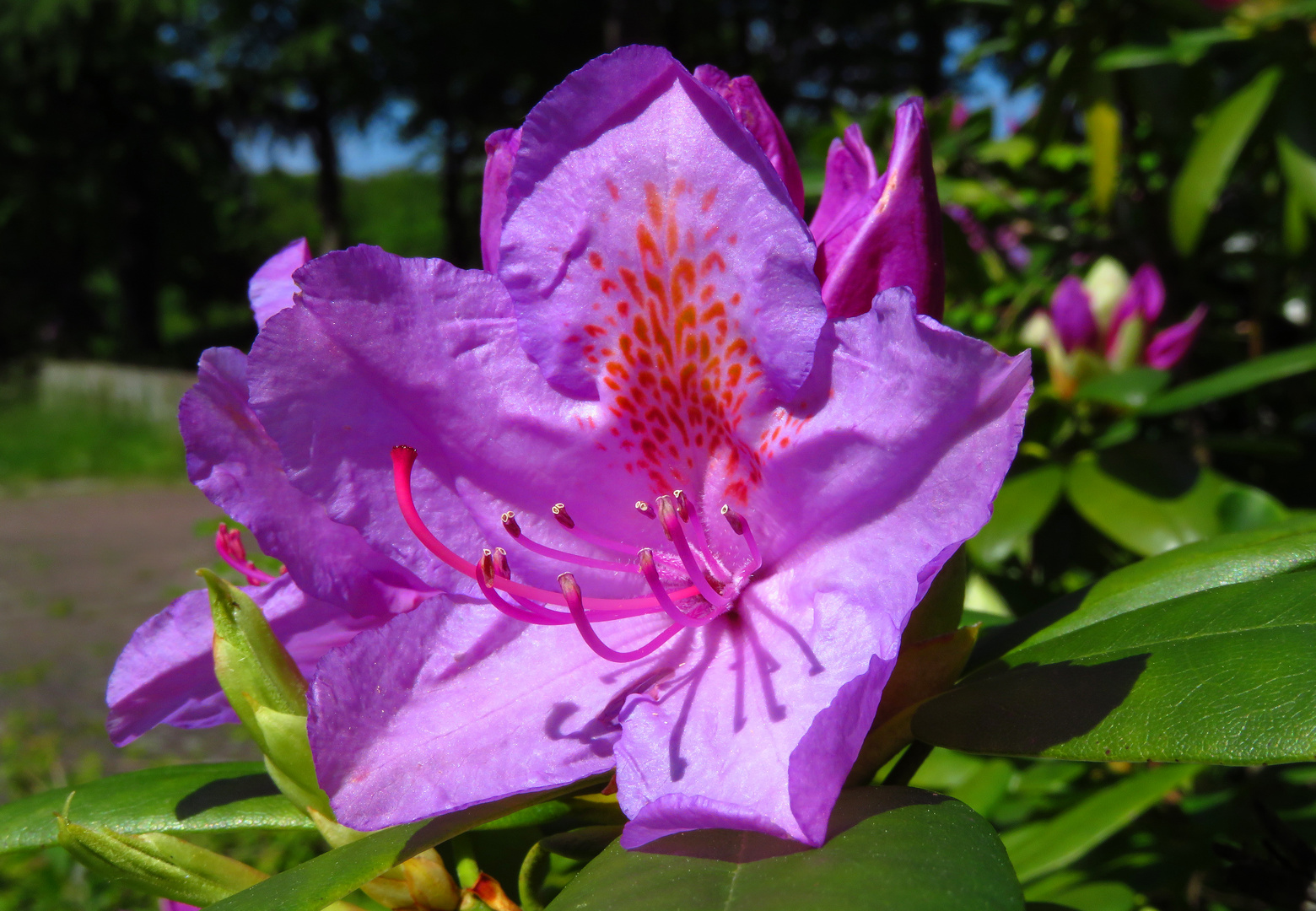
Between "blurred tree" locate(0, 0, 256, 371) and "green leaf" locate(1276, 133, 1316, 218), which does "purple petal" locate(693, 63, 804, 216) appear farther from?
"blurred tree" locate(0, 0, 256, 371)

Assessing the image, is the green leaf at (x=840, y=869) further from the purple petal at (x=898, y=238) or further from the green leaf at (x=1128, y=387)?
the green leaf at (x=1128, y=387)

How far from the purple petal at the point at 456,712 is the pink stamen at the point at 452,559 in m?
0.03

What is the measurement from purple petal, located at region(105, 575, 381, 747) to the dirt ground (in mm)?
588

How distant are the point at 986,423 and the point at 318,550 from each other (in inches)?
18.0

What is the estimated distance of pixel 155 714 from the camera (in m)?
0.80

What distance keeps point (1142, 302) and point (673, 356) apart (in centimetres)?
151

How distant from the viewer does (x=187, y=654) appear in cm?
78

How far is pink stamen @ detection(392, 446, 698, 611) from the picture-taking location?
2.23 feet

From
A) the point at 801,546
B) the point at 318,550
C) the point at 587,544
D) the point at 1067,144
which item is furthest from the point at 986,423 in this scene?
the point at 1067,144

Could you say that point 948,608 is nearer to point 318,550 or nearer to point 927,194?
point 927,194

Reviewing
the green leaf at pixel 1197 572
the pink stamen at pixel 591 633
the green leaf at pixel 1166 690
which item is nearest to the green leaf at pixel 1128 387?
the green leaf at pixel 1197 572

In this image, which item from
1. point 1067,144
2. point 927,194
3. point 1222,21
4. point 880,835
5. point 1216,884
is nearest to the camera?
point 880,835

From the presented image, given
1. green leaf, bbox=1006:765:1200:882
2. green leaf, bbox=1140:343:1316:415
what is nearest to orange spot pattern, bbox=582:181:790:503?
green leaf, bbox=1006:765:1200:882

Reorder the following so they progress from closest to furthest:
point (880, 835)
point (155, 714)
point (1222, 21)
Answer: point (880, 835) < point (155, 714) < point (1222, 21)
